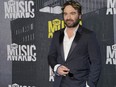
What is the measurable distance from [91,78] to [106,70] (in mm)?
1329

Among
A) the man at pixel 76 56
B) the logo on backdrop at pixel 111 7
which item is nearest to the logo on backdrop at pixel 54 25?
the logo on backdrop at pixel 111 7

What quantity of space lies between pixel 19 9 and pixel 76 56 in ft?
7.34

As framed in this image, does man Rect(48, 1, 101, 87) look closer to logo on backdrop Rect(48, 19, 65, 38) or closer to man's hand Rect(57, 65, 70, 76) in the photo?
man's hand Rect(57, 65, 70, 76)

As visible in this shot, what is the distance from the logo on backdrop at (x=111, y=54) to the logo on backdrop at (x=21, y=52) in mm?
1195

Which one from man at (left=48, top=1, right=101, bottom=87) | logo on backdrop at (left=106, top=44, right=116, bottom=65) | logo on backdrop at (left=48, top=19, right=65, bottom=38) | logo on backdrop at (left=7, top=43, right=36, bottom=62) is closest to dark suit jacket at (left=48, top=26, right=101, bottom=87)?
man at (left=48, top=1, right=101, bottom=87)

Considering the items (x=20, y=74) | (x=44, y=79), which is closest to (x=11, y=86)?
(x=20, y=74)

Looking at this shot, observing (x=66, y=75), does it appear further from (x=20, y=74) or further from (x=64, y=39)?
(x=20, y=74)

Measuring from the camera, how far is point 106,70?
407 cm

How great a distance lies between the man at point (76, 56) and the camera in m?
2.81

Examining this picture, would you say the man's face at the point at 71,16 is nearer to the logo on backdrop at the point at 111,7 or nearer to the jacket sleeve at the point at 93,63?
the jacket sleeve at the point at 93,63

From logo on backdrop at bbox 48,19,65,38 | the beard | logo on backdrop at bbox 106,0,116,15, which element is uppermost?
logo on backdrop at bbox 106,0,116,15

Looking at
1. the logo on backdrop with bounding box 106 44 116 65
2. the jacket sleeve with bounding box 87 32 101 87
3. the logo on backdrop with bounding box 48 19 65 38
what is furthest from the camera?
the logo on backdrop with bounding box 48 19 65 38

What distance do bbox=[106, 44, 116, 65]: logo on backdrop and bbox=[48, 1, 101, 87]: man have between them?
1.14m

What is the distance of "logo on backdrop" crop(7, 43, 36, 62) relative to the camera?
4.76 metres
